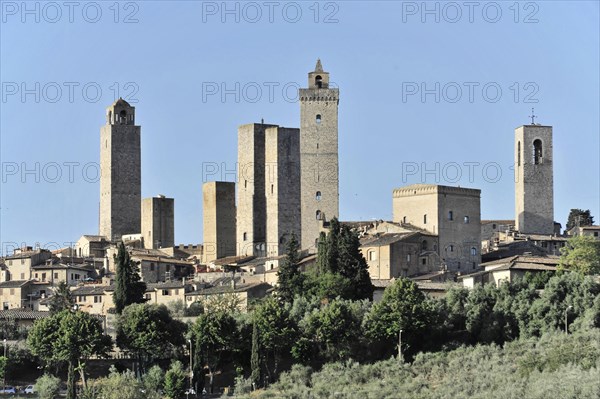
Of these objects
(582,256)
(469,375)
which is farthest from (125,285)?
(582,256)

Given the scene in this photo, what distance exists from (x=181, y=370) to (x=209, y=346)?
1.41 metres

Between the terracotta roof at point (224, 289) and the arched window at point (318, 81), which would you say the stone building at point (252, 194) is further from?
the terracotta roof at point (224, 289)

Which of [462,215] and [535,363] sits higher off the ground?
[462,215]

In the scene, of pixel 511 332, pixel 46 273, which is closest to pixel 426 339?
pixel 511 332

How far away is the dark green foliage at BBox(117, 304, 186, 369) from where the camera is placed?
56.0m

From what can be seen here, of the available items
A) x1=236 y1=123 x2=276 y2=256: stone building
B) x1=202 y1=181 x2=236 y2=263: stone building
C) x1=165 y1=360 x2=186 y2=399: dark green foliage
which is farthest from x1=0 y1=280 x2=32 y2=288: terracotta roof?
x1=165 y1=360 x2=186 y2=399: dark green foliage

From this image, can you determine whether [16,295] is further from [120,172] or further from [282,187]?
[120,172]

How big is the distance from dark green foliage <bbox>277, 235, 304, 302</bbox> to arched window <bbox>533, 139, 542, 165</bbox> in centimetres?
1643

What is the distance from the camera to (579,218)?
8269cm

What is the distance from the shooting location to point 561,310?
180 feet

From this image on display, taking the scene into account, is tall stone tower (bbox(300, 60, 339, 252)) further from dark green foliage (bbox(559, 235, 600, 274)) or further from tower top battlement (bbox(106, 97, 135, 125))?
tower top battlement (bbox(106, 97, 135, 125))

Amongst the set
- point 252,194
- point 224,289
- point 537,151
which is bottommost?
point 224,289

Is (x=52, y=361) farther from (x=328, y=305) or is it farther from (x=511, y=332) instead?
(x=511, y=332)

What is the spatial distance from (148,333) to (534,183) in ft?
77.8
